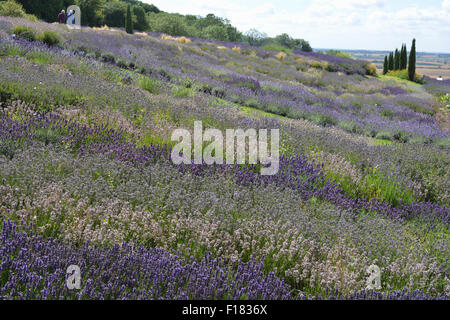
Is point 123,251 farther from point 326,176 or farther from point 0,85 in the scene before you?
point 0,85

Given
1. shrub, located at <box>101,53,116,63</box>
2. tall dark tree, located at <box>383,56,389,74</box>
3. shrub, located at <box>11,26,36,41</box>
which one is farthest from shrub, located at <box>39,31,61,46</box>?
tall dark tree, located at <box>383,56,389,74</box>

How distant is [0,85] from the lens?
5.80 meters

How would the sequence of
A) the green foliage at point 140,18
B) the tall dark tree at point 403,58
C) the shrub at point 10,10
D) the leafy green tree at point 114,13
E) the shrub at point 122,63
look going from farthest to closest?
the green foliage at point 140,18 → the leafy green tree at point 114,13 → the tall dark tree at point 403,58 → the shrub at point 10,10 → the shrub at point 122,63

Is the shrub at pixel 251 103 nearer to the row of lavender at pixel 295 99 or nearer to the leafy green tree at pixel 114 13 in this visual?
the row of lavender at pixel 295 99

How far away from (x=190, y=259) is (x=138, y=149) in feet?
8.10

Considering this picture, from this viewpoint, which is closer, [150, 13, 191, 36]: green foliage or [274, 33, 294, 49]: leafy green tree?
[150, 13, 191, 36]: green foliage

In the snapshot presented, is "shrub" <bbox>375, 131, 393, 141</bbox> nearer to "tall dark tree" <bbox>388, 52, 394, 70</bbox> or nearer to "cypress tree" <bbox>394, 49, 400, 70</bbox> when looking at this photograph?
"cypress tree" <bbox>394, 49, 400, 70</bbox>

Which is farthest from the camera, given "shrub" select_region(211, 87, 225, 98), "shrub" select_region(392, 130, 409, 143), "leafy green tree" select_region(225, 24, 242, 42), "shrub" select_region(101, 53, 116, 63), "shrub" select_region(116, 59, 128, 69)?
"leafy green tree" select_region(225, 24, 242, 42)

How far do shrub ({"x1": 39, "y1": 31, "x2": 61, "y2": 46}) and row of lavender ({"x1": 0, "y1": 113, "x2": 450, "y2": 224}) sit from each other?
22.6 feet

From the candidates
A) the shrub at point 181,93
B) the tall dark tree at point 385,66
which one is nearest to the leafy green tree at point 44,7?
the tall dark tree at point 385,66

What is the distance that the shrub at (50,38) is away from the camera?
11.2 meters

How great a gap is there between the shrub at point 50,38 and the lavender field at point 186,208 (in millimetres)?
3941

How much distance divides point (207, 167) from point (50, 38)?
28.5ft

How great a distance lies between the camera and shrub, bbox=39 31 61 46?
11156 millimetres
